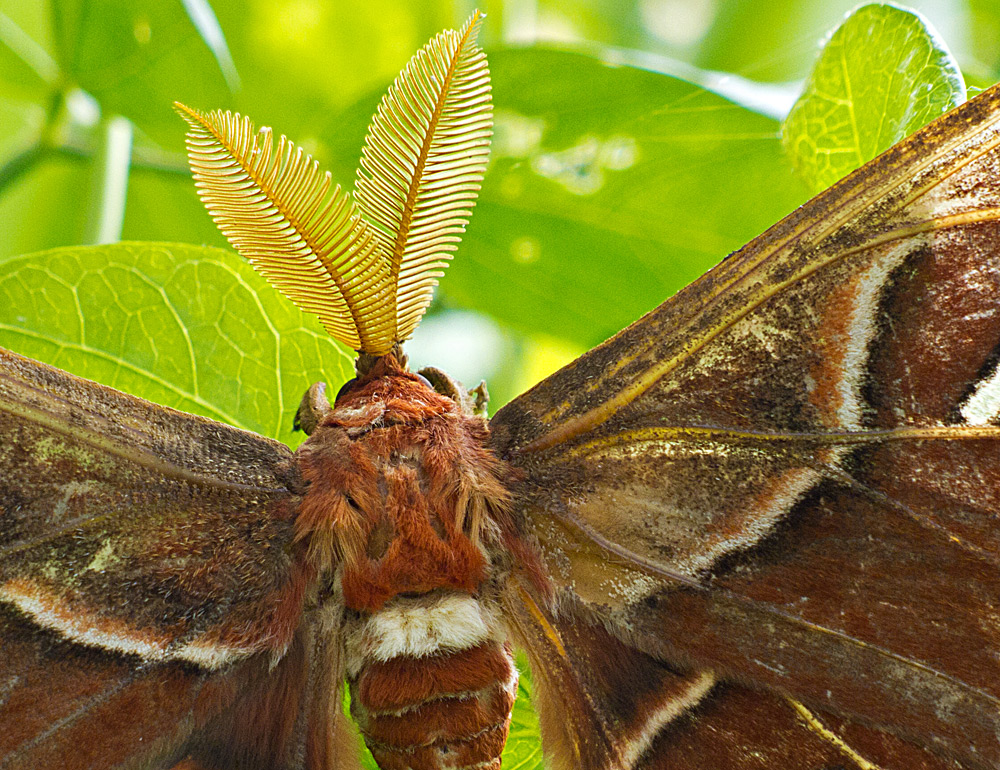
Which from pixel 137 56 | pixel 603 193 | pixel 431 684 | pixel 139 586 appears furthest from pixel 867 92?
pixel 137 56

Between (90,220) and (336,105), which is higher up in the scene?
(336,105)

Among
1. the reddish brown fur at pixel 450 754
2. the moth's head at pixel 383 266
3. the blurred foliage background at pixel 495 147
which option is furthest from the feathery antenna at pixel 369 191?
the blurred foliage background at pixel 495 147

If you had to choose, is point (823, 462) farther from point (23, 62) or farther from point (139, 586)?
point (23, 62)

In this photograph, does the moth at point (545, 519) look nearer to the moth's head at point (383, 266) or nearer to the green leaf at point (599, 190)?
the moth's head at point (383, 266)

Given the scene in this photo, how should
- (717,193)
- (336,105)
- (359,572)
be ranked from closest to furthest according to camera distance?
(359,572) → (717,193) → (336,105)

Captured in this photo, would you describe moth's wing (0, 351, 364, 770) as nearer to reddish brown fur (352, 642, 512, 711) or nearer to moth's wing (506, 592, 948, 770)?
reddish brown fur (352, 642, 512, 711)

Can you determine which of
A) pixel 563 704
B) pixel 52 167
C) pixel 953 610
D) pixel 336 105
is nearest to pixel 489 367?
pixel 336 105

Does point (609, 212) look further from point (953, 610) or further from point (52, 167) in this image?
point (52, 167)

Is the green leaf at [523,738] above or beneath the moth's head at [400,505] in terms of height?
beneath
